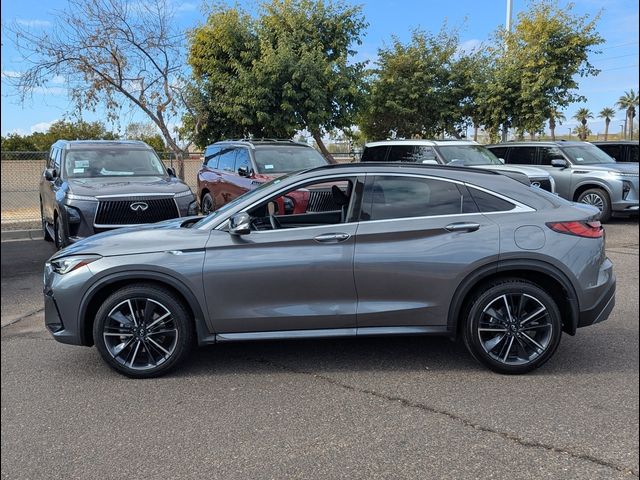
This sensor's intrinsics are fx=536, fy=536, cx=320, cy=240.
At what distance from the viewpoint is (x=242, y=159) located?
→ 1074 cm

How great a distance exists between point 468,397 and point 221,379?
1.87 m

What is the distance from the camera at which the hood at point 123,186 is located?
8031mm

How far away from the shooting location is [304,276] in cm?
412

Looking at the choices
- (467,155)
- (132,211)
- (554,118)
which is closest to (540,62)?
(554,118)

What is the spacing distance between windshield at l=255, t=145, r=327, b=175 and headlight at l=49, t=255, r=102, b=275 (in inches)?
244

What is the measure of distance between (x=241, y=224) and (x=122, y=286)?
1072 mm

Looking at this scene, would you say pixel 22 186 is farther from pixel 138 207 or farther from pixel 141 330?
pixel 141 330

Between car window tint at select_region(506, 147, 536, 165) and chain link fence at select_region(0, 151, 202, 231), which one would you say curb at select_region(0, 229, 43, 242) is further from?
car window tint at select_region(506, 147, 536, 165)

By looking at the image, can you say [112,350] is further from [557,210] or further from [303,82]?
[303,82]

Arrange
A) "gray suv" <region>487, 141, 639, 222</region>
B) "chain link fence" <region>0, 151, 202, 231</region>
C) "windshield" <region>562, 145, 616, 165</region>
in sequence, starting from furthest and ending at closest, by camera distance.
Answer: "chain link fence" <region>0, 151, 202, 231</region> → "windshield" <region>562, 145, 616, 165</region> → "gray suv" <region>487, 141, 639, 222</region>

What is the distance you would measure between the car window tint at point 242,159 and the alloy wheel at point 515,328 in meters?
7.00

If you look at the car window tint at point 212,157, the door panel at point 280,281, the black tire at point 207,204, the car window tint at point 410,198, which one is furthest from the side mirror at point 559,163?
the door panel at point 280,281

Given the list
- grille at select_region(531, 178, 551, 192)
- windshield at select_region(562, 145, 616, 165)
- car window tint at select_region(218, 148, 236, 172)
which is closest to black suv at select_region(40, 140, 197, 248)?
car window tint at select_region(218, 148, 236, 172)

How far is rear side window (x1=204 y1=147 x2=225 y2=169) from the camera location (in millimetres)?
12012
